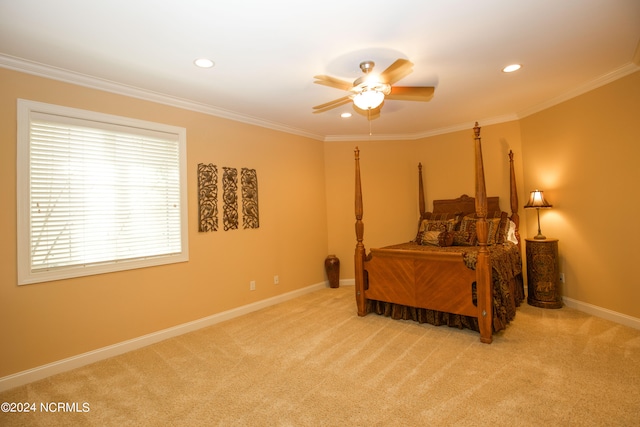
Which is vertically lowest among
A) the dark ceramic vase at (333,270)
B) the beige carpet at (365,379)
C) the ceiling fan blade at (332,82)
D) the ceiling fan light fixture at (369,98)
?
the beige carpet at (365,379)

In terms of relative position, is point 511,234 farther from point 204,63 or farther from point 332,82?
point 204,63

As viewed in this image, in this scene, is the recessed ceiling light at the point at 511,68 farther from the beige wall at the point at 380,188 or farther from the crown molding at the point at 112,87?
the crown molding at the point at 112,87

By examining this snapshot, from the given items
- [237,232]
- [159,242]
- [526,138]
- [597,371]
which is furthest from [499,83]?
[159,242]

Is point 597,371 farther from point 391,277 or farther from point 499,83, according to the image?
point 499,83

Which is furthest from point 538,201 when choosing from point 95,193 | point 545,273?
point 95,193

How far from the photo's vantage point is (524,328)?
323 cm

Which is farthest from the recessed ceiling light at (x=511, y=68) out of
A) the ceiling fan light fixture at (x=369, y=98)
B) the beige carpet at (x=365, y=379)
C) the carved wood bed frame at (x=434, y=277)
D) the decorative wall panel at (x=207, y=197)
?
the decorative wall panel at (x=207, y=197)

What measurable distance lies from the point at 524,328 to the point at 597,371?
89 centimetres

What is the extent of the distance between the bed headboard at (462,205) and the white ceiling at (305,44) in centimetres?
158

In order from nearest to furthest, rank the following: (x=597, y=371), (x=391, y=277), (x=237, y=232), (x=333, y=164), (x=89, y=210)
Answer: (x=597, y=371)
(x=89, y=210)
(x=391, y=277)
(x=237, y=232)
(x=333, y=164)

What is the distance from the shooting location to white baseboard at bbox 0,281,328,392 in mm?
2496

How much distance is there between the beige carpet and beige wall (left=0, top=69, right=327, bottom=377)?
1.01ft

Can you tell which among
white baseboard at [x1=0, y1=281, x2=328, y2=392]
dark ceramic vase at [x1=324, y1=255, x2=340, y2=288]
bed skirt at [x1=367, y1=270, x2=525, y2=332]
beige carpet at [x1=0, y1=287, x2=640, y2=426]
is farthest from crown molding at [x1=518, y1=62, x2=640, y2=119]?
white baseboard at [x1=0, y1=281, x2=328, y2=392]

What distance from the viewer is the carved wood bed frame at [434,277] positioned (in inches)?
117
